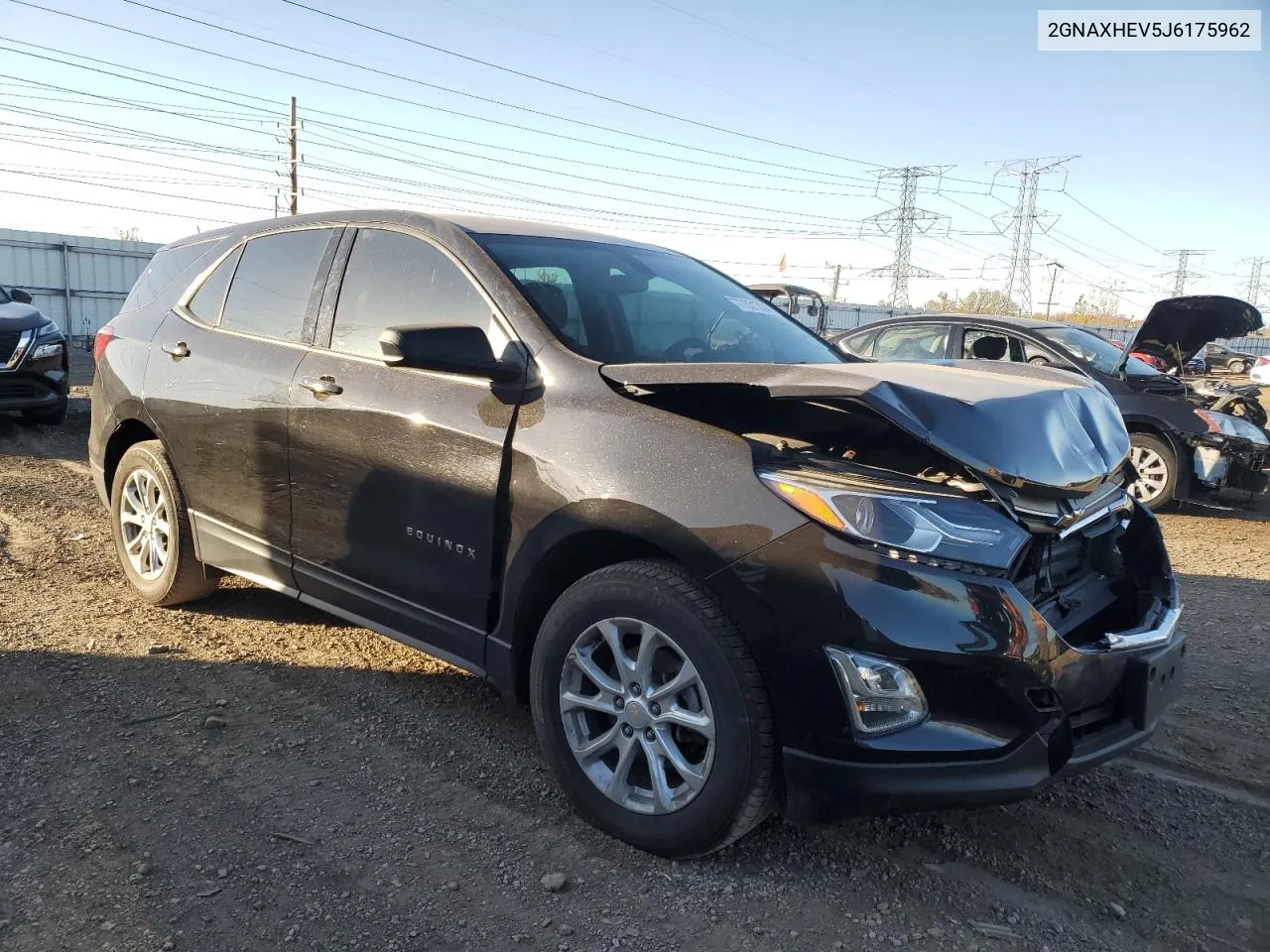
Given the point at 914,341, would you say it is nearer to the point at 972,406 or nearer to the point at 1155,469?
the point at 1155,469

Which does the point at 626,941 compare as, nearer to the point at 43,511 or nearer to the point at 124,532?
the point at 124,532

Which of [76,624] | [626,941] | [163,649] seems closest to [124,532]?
[76,624]

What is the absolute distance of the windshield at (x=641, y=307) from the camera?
10.1ft

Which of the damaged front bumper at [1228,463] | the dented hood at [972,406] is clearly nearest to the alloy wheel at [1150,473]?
the damaged front bumper at [1228,463]

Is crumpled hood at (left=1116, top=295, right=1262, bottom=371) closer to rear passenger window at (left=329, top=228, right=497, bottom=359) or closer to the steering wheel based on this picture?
the steering wheel

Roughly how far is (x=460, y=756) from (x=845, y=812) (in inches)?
55.5

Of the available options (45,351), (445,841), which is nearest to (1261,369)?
(445,841)

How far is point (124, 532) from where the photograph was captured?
182 inches

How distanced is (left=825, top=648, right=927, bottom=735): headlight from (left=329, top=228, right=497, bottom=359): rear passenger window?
154 centimetres

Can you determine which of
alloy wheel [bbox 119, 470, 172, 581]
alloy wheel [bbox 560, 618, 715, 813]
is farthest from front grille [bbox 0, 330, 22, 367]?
alloy wheel [bbox 560, 618, 715, 813]

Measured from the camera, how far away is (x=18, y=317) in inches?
350

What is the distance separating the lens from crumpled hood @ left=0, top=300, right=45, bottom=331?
874 cm

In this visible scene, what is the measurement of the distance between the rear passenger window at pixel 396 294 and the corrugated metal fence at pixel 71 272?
2292cm

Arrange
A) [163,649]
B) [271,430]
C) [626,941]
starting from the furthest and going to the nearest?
[163,649], [271,430], [626,941]
